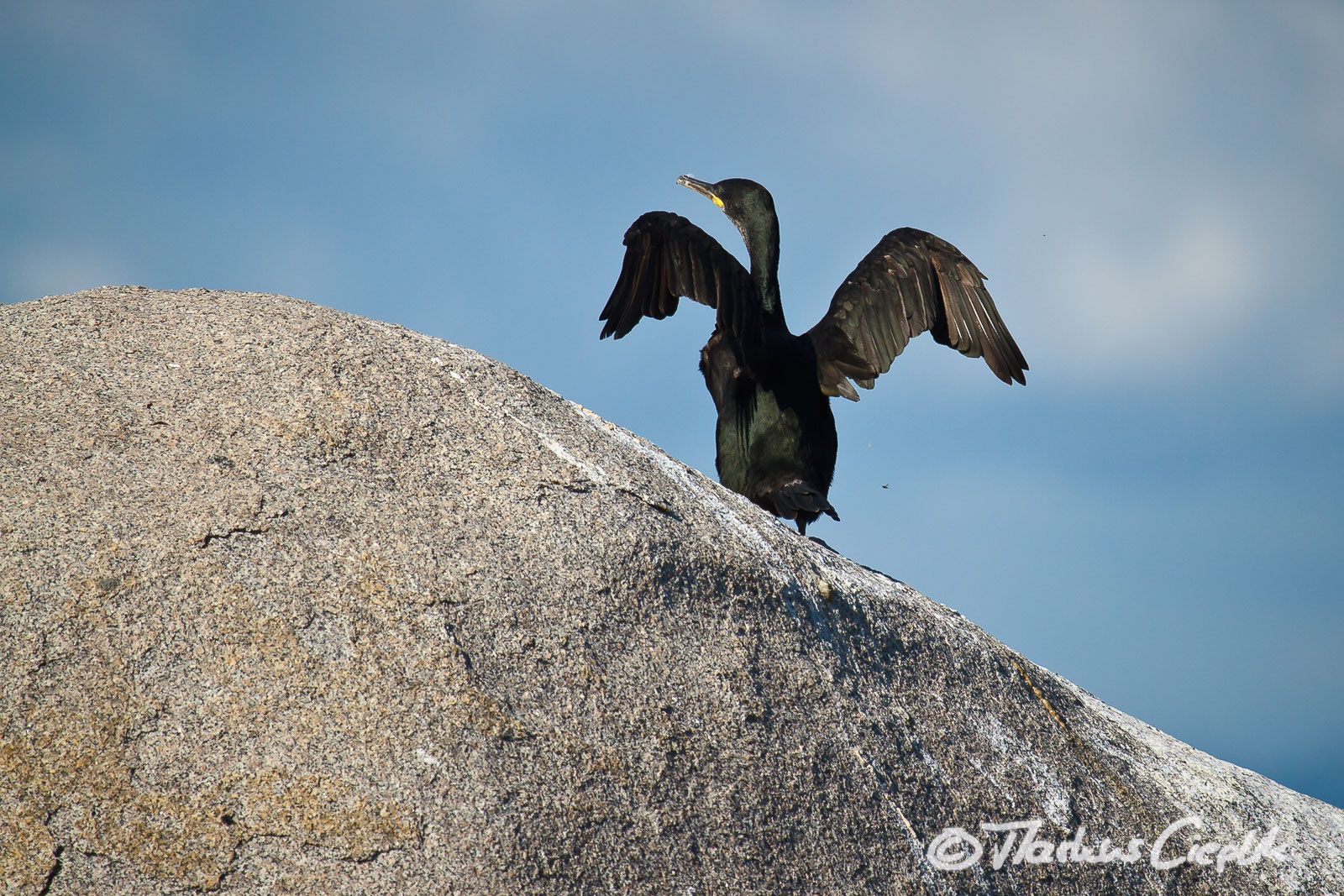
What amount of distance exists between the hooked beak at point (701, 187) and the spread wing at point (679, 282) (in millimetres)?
1099

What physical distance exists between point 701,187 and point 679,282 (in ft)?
5.17

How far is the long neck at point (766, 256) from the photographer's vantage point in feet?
22.0

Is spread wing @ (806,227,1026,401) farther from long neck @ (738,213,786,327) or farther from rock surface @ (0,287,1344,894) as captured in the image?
rock surface @ (0,287,1344,894)

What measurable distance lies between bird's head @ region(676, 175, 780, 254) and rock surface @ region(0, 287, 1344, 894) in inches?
101

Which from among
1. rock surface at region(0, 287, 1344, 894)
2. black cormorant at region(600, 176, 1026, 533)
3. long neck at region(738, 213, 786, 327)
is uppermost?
long neck at region(738, 213, 786, 327)

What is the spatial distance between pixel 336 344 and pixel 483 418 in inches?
26.8

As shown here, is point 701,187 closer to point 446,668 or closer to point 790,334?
point 790,334

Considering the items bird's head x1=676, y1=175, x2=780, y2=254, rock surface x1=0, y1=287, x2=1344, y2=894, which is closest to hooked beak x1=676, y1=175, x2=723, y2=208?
bird's head x1=676, y1=175, x2=780, y2=254

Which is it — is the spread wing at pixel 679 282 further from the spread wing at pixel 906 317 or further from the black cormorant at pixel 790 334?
the spread wing at pixel 906 317

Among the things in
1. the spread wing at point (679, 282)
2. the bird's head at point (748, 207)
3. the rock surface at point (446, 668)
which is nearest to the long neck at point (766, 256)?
the bird's head at point (748, 207)

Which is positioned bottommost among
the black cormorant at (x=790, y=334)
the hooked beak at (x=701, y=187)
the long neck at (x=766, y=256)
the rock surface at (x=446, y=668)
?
the rock surface at (x=446, y=668)

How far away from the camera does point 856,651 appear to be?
160 inches

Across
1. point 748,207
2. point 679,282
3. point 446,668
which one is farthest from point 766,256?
point 446,668

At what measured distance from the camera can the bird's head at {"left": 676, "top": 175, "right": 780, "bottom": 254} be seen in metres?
6.82
